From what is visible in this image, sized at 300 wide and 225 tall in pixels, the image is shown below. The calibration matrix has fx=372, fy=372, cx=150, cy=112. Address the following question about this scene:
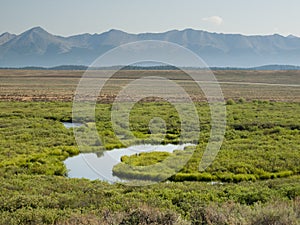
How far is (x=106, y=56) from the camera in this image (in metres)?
19.2

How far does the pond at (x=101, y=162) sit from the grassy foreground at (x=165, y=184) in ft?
2.62

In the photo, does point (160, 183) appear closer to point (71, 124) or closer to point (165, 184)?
point (165, 184)

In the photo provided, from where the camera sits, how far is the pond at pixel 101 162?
19000 millimetres

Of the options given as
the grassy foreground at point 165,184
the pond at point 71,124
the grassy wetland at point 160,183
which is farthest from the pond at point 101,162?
the pond at point 71,124

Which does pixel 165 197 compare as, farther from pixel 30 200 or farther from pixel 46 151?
pixel 46 151

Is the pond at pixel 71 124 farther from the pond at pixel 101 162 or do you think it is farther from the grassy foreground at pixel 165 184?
the pond at pixel 101 162

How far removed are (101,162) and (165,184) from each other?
284 inches

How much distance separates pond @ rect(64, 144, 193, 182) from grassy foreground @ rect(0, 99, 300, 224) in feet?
2.62

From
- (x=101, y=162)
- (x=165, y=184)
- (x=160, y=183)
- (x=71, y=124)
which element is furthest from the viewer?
(x=71, y=124)

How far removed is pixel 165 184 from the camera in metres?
15.3

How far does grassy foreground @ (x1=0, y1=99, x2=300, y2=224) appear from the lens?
30.0 feet

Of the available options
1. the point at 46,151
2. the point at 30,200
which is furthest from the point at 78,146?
the point at 30,200

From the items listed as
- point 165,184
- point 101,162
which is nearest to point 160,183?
point 165,184

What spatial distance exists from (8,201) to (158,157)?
38.9 feet
